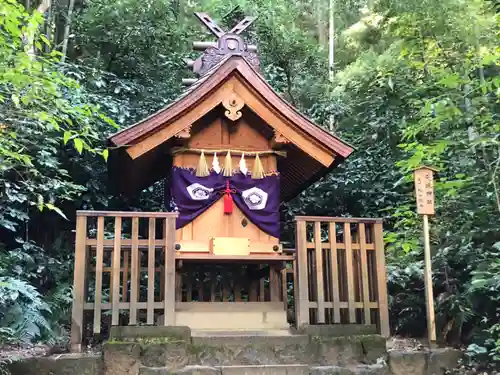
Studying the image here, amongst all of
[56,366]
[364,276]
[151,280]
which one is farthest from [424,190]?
[56,366]

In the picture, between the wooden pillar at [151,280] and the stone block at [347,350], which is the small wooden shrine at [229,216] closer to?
the wooden pillar at [151,280]

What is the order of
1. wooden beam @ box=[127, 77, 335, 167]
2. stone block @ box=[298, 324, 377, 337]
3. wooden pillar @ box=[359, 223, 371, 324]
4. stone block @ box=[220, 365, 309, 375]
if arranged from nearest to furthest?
stone block @ box=[220, 365, 309, 375]
stone block @ box=[298, 324, 377, 337]
wooden pillar @ box=[359, 223, 371, 324]
wooden beam @ box=[127, 77, 335, 167]

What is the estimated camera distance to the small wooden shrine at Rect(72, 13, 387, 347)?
5629mm

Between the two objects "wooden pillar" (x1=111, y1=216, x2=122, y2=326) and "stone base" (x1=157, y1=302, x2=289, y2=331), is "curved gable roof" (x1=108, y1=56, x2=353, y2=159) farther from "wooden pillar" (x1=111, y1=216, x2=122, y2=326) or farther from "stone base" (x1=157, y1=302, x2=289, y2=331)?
"stone base" (x1=157, y1=302, x2=289, y2=331)

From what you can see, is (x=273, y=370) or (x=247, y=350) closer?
(x=273, y=370)

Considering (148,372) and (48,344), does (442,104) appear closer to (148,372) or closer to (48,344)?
(148,372)

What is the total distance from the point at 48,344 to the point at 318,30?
48.4 feet

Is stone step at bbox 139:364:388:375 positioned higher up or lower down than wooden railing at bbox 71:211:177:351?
lower down

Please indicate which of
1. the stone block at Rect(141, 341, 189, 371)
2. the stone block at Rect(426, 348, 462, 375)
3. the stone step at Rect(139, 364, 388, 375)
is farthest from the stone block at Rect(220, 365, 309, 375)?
the stone block at Rect(426, 348, 462, 375)

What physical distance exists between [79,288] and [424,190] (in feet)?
13.4

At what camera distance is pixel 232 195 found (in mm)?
6770

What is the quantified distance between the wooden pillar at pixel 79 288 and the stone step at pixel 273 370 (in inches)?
29.6

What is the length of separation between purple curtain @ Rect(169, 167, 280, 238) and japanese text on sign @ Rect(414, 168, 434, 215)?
184cm

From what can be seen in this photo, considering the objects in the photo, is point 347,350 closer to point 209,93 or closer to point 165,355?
point 165,355
